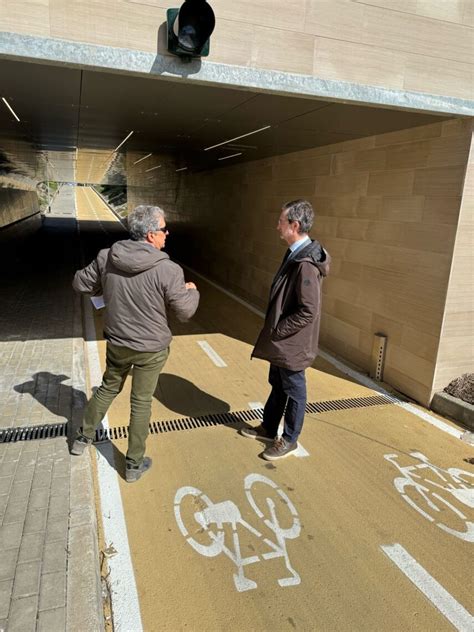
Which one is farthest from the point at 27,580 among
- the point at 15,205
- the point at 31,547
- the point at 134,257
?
the point at 15,205

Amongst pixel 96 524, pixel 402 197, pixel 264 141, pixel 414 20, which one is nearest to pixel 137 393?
pixel 96 524

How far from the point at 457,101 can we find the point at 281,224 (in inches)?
96.3

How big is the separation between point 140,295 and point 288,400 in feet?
5.50

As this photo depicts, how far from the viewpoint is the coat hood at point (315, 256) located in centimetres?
352

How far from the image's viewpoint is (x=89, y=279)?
347cm

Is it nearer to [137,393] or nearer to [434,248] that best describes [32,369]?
[137,393]

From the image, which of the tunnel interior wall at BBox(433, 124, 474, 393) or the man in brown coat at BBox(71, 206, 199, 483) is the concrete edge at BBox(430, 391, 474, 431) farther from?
the man in brown coat at BBox(71, 206, 199, 483)

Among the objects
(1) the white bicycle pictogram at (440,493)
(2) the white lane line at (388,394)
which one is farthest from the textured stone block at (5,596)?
(2) the white lane line at (388,394)

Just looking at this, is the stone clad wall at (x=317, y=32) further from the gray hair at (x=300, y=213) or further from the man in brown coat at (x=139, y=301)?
the man in brown coat at (x=139, y=301)

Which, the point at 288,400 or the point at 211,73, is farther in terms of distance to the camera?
the point at 288,400

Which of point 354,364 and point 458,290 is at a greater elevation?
point 458,290

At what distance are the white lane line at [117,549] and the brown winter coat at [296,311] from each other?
63.7 inches

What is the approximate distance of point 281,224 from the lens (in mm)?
3666

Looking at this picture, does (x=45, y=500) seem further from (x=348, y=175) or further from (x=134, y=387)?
(x=348, y=175)
